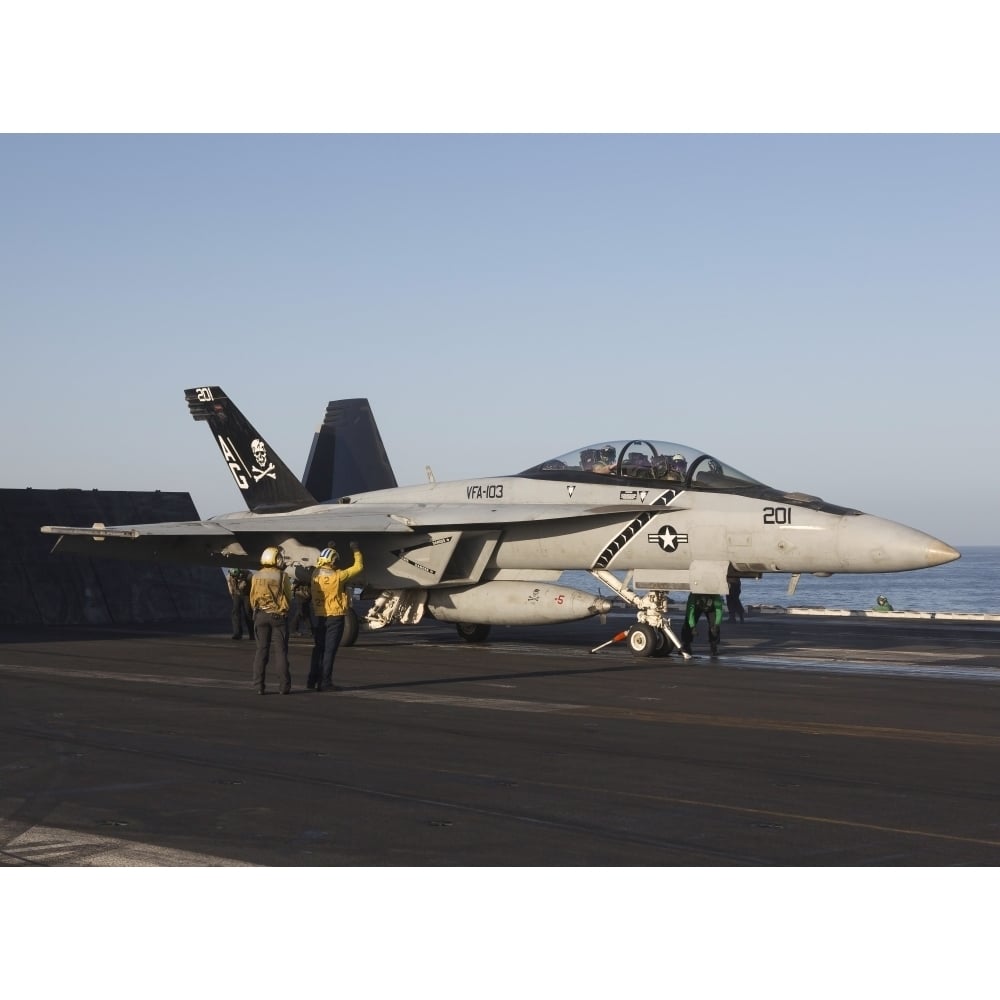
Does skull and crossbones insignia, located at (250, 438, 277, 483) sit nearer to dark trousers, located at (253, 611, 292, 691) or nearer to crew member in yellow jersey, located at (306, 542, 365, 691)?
crew member in yellow jersey, located at (306, 542, 365, 691)

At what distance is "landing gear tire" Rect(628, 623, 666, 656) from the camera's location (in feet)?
64.4

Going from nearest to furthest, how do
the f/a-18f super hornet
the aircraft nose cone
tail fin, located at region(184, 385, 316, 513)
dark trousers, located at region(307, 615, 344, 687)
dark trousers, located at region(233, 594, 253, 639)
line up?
dark trousers, located at region(307, 615, 344, 687), the aircraft nose cone, the f/a-18f super hornet, dark trousers, located at region(233, 594, 253, 639), tail fin, located at region(184, 385, 316, 513)

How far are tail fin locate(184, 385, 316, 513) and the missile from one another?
16.0 feet

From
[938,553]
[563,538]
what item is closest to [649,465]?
[563,538]

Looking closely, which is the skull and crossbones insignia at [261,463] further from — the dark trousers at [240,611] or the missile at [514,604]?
the missile at [514,604]

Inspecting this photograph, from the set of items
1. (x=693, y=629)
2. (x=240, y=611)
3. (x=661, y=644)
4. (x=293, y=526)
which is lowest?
(x=661, y=644)

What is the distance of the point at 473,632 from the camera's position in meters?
23.0

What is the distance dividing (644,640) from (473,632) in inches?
169

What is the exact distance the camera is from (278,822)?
7.55 m

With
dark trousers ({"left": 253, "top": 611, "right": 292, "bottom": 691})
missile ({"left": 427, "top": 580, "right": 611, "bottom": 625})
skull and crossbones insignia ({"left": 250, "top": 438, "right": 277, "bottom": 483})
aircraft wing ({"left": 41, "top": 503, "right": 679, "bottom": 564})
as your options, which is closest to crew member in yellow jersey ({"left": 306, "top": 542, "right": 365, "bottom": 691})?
dark trousers ({"left": 253, "top": 611, "right": 292, "bottom": 691})

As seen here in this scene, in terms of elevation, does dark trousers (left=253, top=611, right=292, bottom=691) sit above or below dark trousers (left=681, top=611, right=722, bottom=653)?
above

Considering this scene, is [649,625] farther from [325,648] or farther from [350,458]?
[350,458]
